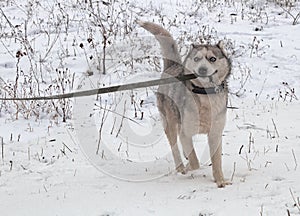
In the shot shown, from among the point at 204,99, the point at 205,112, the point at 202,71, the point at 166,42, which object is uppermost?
the point at 166,42

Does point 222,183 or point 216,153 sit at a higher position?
point 216,153

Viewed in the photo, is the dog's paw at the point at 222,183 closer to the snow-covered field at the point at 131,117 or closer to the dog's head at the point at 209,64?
the snow-covered field at the point at 131,117

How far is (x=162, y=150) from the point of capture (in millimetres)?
5164

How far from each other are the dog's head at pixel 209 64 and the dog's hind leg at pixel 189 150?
55cm

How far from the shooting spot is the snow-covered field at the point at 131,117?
3691mm

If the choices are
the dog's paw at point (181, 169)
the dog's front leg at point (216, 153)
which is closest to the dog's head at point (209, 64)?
the dog's front leg at point (216, 153)

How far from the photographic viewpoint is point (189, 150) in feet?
14.2

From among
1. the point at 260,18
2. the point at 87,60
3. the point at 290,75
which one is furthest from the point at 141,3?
the point at 290,75

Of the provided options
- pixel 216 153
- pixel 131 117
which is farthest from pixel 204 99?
pixel 131 117

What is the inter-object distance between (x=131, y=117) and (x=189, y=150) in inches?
81.5

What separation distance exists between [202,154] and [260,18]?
5.82 meters

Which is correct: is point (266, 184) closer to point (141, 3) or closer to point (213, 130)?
point (213, 130)

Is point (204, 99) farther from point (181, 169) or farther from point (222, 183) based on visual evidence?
point (181, 169)

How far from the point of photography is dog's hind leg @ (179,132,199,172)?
4.25 m
